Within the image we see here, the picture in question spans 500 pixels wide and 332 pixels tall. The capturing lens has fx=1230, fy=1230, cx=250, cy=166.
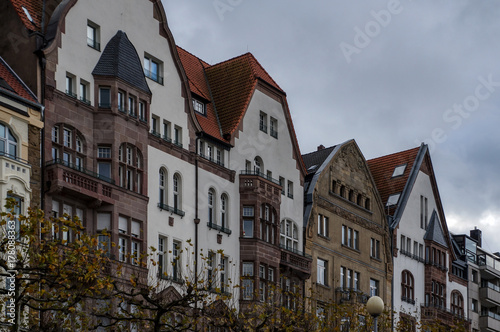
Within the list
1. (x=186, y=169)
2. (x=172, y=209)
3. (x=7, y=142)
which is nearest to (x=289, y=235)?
(x=186, y=169)

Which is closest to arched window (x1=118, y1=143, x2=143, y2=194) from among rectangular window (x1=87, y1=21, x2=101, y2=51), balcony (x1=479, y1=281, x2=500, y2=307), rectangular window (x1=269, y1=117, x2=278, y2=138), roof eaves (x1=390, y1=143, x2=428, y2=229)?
rectangular window (x1=87, y1=21, x2=101, y2=51)

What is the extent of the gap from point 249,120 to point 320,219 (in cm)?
958

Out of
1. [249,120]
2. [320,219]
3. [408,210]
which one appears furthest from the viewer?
[408,210]

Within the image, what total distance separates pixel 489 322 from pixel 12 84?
184ft

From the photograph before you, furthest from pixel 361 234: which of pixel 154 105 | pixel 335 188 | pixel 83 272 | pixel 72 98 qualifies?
pixel 83 272

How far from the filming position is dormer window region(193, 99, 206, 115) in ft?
231

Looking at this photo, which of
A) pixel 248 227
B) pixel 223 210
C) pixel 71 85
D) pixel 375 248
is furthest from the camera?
pixel 375 248

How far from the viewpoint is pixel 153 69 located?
218 feet

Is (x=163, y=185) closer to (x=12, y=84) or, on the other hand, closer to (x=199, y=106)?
(x=199, y=106)

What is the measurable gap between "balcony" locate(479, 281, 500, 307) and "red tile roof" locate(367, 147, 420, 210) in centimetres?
1474

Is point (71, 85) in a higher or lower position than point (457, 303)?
higher

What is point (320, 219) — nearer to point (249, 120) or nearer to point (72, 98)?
point (249, 120)

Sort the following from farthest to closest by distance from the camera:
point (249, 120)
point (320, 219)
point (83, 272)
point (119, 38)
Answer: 1. point (320, 219)
2. point (249, 120)
3. point (119, 38)
4. point (83, 272)

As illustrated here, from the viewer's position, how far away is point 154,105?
65.4 metres
